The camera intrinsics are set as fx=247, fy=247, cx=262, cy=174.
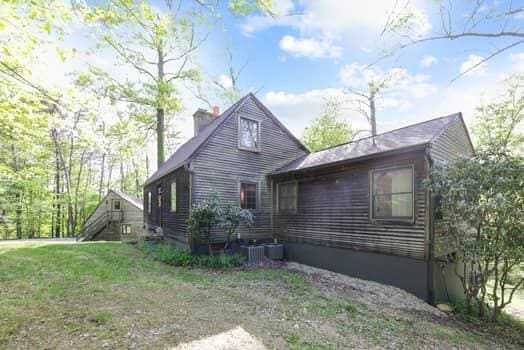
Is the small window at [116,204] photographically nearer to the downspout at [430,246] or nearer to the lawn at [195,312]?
the lawn at [195,312]

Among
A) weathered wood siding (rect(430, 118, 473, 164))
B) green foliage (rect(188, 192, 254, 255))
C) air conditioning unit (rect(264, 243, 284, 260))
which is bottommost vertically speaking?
air conditioning unit (rect(264, 243, 284, 260))

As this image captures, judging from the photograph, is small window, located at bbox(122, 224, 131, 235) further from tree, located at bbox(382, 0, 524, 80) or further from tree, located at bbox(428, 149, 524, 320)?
tree, located at bbox(382, 0, 524, 80)

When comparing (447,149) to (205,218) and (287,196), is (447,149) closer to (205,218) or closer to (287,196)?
(287,196)

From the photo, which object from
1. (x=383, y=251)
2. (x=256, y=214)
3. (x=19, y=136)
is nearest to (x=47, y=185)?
(x=19, y=136)

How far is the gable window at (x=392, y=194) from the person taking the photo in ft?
21.6

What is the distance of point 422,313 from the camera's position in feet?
17.7

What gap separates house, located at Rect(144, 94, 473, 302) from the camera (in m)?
6.28

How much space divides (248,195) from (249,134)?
270 cm

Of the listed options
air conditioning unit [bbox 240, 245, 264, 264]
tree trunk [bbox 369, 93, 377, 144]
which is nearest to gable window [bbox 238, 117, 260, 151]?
air conditioning unit [bbox 240, 245, 264, 264]

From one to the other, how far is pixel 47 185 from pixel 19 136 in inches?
844

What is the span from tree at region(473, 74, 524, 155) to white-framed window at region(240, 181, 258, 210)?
13.6 meters

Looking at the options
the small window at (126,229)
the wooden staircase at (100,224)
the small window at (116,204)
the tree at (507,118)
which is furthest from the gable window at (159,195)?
the tree at (507,118)

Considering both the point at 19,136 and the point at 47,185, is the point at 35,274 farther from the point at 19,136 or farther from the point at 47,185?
the point at 47,185

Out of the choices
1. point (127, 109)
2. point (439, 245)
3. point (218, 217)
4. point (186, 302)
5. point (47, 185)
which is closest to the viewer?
point (186, 302)
